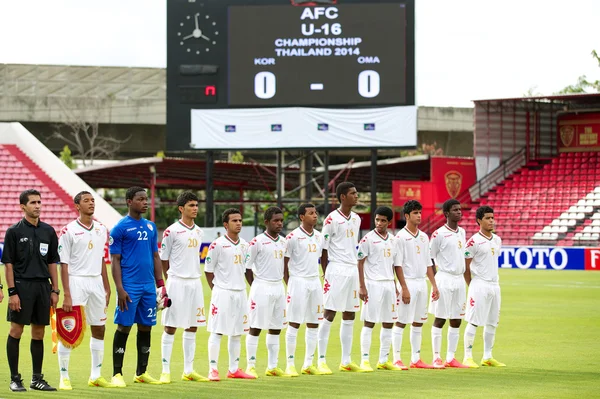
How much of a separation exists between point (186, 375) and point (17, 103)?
158 ft

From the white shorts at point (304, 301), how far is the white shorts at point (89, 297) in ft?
7.77

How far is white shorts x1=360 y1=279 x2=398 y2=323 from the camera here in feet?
42.9

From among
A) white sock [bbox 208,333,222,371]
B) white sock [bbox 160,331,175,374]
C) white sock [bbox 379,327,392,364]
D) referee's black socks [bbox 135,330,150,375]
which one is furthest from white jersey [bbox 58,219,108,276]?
white sock [bbox 379,327,392,364]

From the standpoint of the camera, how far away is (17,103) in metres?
57.6

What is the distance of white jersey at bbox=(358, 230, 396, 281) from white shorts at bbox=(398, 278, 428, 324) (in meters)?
0.35

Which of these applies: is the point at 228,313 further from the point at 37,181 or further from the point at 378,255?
the point at 37,181

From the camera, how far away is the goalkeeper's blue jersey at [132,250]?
11.5 metres

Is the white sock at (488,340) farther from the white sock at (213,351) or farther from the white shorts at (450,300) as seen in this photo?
the white sock at (213,351)

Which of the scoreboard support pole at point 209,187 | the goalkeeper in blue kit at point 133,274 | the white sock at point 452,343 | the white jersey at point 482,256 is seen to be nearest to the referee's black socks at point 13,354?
the goalkeeper in blue kit at point 133,274

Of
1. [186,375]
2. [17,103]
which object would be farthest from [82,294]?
[17,103]

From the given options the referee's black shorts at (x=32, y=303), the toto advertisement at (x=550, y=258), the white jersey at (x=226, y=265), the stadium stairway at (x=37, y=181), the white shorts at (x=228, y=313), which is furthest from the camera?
the stadium stairway at (x=37, y=181)

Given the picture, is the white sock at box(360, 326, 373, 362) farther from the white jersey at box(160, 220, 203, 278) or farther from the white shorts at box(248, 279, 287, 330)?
the white jersey at box(160, 220, 203, 278)

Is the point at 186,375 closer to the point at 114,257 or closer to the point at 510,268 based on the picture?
the point at 114,257

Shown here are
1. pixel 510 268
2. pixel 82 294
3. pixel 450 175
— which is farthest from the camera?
pixel 450 175
